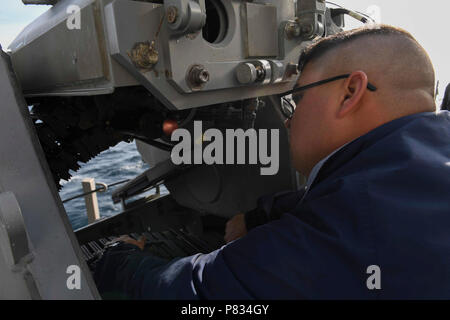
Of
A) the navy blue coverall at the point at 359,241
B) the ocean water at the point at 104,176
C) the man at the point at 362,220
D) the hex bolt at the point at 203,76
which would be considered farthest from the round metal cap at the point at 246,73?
the ocean water at the point at 104,176

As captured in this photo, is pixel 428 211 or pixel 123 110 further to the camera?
pixel 123 110

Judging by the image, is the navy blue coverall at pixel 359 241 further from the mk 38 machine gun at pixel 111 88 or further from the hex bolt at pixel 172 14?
the hex bolt at pixel 172 14

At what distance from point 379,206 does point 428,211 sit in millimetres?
126

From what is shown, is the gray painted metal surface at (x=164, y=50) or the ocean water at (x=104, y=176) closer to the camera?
the gray painted metal surface at (x=164, y=50)

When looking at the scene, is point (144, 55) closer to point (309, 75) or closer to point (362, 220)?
point (309, 75)

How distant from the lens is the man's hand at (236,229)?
5.69ft

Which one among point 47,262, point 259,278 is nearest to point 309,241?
point 259,278

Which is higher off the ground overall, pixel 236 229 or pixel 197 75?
pixel 197 75

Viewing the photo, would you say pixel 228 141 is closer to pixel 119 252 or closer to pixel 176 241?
pixel 176 241

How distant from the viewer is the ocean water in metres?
6.68

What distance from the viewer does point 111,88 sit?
107 cm

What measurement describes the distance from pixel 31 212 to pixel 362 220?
0.83m

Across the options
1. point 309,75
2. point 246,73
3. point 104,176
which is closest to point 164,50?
point 246,73

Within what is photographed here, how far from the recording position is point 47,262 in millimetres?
849
